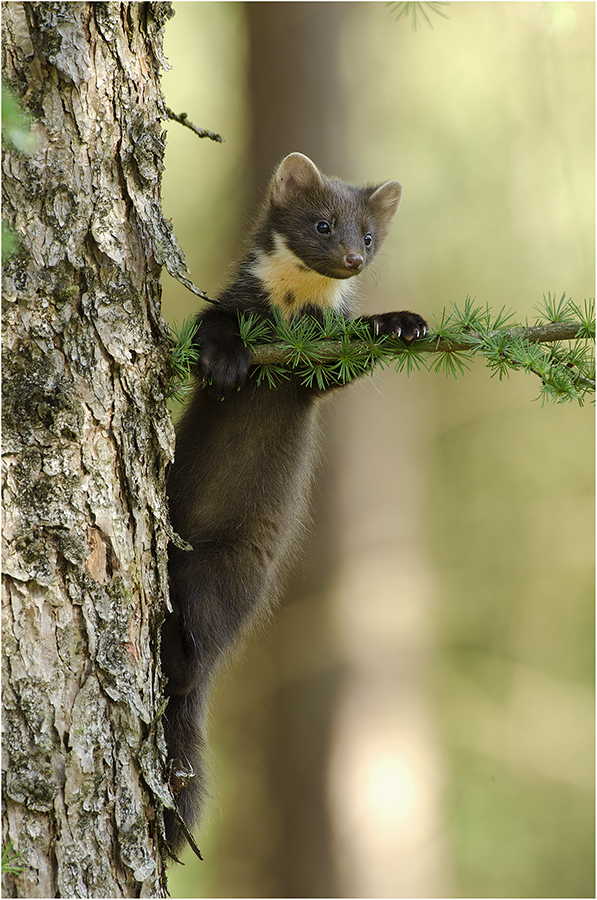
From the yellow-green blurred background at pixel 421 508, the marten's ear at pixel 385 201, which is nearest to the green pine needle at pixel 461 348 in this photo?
the marten's ear at pixel 385 201

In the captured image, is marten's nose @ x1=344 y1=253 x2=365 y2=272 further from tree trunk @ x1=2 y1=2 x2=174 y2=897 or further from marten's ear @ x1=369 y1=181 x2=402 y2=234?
tree trunk @ x1=2 y1=2 x2=174 y2=897

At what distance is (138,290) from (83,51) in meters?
0.68

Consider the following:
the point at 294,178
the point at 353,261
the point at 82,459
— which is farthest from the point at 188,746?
the point at 294,178

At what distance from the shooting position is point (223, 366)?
2.64 meters

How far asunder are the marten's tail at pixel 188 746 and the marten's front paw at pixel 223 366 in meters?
1.21

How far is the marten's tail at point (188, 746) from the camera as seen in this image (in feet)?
9.48

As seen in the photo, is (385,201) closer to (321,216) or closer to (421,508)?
(321,216)

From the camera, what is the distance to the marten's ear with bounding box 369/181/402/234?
3.79m

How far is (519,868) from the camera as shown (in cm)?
794

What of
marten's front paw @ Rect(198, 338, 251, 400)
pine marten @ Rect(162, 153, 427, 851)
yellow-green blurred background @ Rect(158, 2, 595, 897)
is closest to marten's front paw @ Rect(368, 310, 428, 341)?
pine marten @ Rect(162, 153, 427, 851)

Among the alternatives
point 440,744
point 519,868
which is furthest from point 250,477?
point 519,868

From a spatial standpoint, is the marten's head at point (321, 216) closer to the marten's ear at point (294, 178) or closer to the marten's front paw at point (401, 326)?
the marten's ear at point (294, 178)

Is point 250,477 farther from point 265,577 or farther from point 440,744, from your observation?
point 440,744

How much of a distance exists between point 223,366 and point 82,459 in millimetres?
644
